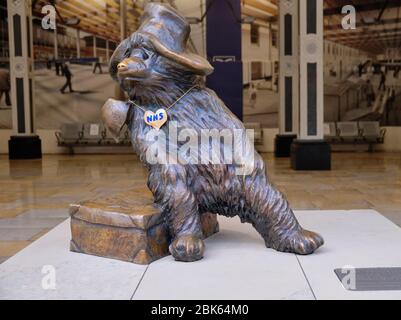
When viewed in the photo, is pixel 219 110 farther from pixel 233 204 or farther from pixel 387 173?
pixel 387 173

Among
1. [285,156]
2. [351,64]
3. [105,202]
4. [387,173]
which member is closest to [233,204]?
[105,202]

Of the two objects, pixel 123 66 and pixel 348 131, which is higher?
pixel 123 66

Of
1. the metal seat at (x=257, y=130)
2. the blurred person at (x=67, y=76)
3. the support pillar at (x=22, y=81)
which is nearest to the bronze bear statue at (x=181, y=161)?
the support pillar at (x=22, y=81)

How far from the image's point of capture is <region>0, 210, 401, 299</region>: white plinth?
214cm

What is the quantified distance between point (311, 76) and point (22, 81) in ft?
19.3

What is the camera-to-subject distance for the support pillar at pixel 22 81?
35.5ft

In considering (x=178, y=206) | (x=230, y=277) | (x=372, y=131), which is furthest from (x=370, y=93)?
(x=230, y=277)

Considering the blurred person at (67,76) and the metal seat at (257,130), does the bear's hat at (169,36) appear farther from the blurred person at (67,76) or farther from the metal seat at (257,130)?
the blurred person at (67,76)

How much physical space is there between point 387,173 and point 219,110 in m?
5.60

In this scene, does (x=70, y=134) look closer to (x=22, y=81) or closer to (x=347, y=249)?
(x=22, y=81)

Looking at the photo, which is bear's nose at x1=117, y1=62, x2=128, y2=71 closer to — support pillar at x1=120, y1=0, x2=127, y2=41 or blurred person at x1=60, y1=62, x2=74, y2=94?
support pillar at x1=120, y1=0, x2=127, y2=41

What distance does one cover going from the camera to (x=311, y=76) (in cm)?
816

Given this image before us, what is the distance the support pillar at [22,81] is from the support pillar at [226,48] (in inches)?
142

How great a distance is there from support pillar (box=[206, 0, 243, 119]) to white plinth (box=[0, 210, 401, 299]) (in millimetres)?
8408
